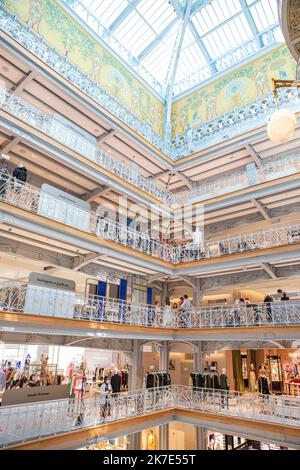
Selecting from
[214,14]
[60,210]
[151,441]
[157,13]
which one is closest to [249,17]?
[214,14]

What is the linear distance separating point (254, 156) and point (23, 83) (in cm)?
1010

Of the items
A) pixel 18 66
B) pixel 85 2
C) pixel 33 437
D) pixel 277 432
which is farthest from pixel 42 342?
pixel 85 2

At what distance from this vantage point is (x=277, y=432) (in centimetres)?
903

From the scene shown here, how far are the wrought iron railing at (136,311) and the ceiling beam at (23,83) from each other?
7087 millimetres

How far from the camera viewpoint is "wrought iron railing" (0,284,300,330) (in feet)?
28.1

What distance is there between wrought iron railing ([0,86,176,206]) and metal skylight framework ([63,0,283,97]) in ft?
19.4

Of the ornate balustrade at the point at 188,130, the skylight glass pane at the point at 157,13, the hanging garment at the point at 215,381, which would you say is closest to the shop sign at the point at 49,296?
the hanging garment at the point at 215,381

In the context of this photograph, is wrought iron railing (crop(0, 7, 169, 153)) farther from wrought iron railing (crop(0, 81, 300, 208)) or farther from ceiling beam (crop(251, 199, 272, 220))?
ceiling beam (crop(251, 199, 272, 220))

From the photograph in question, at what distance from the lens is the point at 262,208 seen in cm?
1368

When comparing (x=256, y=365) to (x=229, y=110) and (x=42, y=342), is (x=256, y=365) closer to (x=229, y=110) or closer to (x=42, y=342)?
(x=42, y=342)

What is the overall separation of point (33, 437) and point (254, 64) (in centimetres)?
1756

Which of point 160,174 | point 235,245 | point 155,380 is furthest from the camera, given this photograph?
point 160,174

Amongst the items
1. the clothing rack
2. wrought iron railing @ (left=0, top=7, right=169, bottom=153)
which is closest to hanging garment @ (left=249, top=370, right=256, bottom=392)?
the clothing rack

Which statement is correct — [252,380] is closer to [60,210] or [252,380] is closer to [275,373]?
[275,373]
